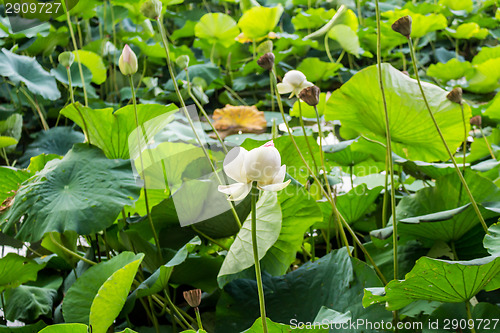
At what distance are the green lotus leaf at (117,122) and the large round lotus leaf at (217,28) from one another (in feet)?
5.14

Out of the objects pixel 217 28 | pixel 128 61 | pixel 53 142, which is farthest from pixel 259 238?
pixel 217 28

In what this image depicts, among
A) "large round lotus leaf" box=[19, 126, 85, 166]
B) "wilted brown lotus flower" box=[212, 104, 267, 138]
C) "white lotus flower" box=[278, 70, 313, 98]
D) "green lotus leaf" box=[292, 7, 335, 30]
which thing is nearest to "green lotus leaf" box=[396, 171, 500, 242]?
"white lotus flower" box=[278, 70, 313, 98]

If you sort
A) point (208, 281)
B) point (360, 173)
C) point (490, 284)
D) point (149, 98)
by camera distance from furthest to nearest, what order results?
1. point (149, 98)
2. point (360, 173)
3. point (208, 281)
4. point (490, 284)

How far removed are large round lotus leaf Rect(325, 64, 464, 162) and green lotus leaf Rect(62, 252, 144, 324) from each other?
1.61ft

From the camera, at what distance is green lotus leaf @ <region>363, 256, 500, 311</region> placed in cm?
46

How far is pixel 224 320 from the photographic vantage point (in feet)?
2.27

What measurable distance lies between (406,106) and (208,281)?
0.47 meters

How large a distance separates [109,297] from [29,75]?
1227 mm

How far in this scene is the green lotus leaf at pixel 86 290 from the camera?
683mm

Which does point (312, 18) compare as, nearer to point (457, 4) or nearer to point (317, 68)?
point (317, 68)

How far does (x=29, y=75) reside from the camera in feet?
5.02

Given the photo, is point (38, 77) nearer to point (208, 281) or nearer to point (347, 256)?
point (208, 281)

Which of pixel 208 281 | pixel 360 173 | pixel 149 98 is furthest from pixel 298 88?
pixel 149 98

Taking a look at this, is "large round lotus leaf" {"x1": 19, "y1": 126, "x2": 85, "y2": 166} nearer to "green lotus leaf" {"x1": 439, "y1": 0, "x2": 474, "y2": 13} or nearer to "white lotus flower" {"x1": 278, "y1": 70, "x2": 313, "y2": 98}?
"white lotus flower" {"x1": 278, "y1": 70, "x2": 313, "y2": 98}
